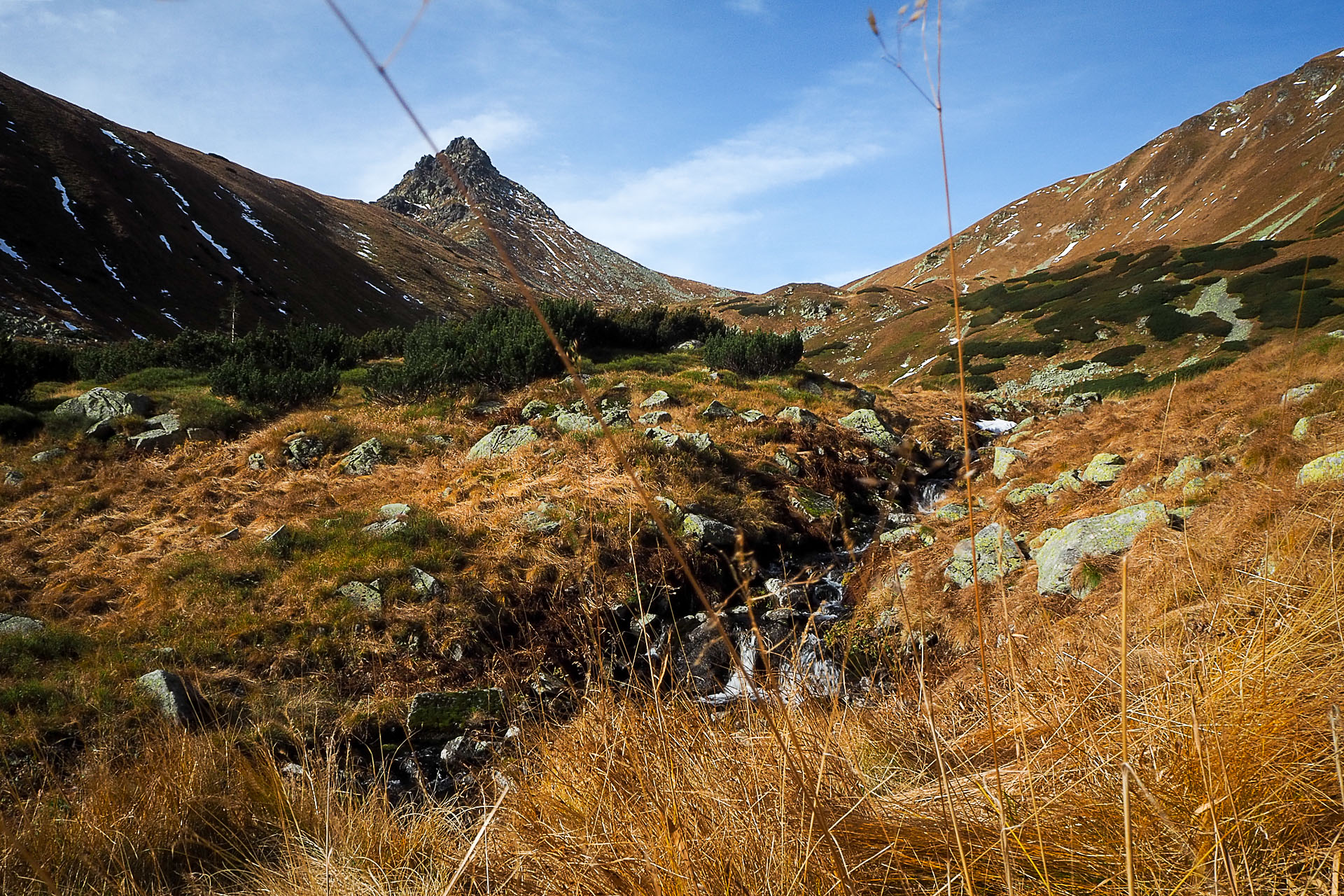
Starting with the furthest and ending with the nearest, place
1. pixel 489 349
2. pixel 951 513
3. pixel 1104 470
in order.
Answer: pixel 489 349, pixel 951 513, pixel 1104 470

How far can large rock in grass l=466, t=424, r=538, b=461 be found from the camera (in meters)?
11.2

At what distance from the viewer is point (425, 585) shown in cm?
726

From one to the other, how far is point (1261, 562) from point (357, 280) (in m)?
76.4

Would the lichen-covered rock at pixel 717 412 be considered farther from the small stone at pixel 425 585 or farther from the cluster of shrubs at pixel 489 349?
the small stone at pixel 425 585

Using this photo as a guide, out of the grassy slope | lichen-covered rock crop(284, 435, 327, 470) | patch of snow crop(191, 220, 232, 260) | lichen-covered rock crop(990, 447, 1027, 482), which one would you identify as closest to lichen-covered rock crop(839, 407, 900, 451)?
lichen-covered rock crop(990, 447, 1027, 482)

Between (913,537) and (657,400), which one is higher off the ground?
(657,400)

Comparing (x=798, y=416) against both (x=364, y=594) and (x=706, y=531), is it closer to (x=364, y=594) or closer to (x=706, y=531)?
(x=706, y=531)

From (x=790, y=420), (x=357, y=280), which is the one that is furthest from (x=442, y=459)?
(x=357, y=280)

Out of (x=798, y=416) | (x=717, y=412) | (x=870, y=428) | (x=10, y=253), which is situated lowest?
(x=870, y=428)

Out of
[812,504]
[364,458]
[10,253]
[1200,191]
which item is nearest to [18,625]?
[364,458]

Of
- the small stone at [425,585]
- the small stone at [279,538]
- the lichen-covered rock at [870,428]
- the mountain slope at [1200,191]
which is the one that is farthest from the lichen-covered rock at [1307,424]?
the mountain slope at [1200,191]

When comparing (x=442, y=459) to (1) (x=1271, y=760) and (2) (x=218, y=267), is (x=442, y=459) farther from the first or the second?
(2) (x=218, y=267)

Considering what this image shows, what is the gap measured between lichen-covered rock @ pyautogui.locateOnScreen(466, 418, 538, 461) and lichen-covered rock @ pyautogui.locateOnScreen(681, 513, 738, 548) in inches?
151

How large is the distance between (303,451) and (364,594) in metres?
5.22
